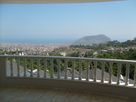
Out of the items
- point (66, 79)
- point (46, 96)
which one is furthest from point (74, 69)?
point (46, 96)

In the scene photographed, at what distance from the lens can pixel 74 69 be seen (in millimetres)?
5074

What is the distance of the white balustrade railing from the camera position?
468 centimetres

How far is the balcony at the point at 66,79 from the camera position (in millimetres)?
4602

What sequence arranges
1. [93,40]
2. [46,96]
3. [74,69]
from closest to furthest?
[46,96] < [74,69] < [93,40]

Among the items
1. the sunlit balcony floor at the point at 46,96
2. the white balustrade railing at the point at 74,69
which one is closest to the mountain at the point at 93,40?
the white balustrade railing at the point at 74,69

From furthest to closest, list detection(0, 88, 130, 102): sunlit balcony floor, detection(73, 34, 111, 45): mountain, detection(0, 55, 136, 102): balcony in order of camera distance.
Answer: detection(73, 34, 111, 45): mountain < detection(0, 55, 136, 102): balcony < detection(0, 88, 130, 102): sunlit balcony floor

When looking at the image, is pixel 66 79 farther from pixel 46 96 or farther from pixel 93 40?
pixel 93 40

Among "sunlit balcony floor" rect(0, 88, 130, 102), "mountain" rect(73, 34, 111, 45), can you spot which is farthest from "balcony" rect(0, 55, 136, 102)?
"mountain" rect(73, 34, 111, 45)

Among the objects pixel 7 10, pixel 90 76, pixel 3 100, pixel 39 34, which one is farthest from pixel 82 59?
pixel 7 10

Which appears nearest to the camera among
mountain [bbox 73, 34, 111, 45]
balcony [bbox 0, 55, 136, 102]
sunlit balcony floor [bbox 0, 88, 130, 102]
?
sunlit balcony floor [bbox 0, 88, 130, 102]

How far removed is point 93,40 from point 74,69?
2.95 feet

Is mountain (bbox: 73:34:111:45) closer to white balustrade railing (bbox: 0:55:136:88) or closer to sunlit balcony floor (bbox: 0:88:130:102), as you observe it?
white balustrade railing (bbox: 0:55:136:88)

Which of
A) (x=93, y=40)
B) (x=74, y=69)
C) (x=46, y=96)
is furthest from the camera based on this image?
(x=93, y=40)

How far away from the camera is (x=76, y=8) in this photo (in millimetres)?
6090
